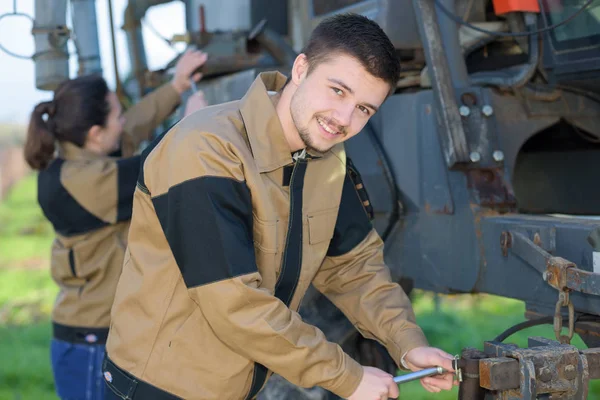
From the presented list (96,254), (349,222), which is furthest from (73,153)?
(349,222)

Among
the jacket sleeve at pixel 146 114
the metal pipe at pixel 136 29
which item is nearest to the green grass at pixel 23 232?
the metal pipe at pixel 136 29

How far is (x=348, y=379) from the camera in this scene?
74.2 inches

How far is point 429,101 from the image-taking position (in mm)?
2672

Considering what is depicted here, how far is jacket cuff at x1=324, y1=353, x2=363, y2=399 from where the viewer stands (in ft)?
6.16

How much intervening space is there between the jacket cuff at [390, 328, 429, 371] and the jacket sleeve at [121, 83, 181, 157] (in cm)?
162

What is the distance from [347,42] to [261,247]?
1.67 ft

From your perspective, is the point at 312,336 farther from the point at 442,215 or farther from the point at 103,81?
the point at 103,81

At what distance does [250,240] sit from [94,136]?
1.37 m

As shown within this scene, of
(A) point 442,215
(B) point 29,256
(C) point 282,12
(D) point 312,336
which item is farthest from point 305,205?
(B) point 29,256

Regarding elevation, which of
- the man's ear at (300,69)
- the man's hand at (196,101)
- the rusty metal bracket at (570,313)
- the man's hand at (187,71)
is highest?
the man's ear at (300,69)

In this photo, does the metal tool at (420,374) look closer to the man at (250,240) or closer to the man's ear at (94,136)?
the man at (250,240)

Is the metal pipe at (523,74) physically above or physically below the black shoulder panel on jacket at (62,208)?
above

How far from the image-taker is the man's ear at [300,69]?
6.54 ft

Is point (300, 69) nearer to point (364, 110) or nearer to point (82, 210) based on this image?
point (364, 110)
